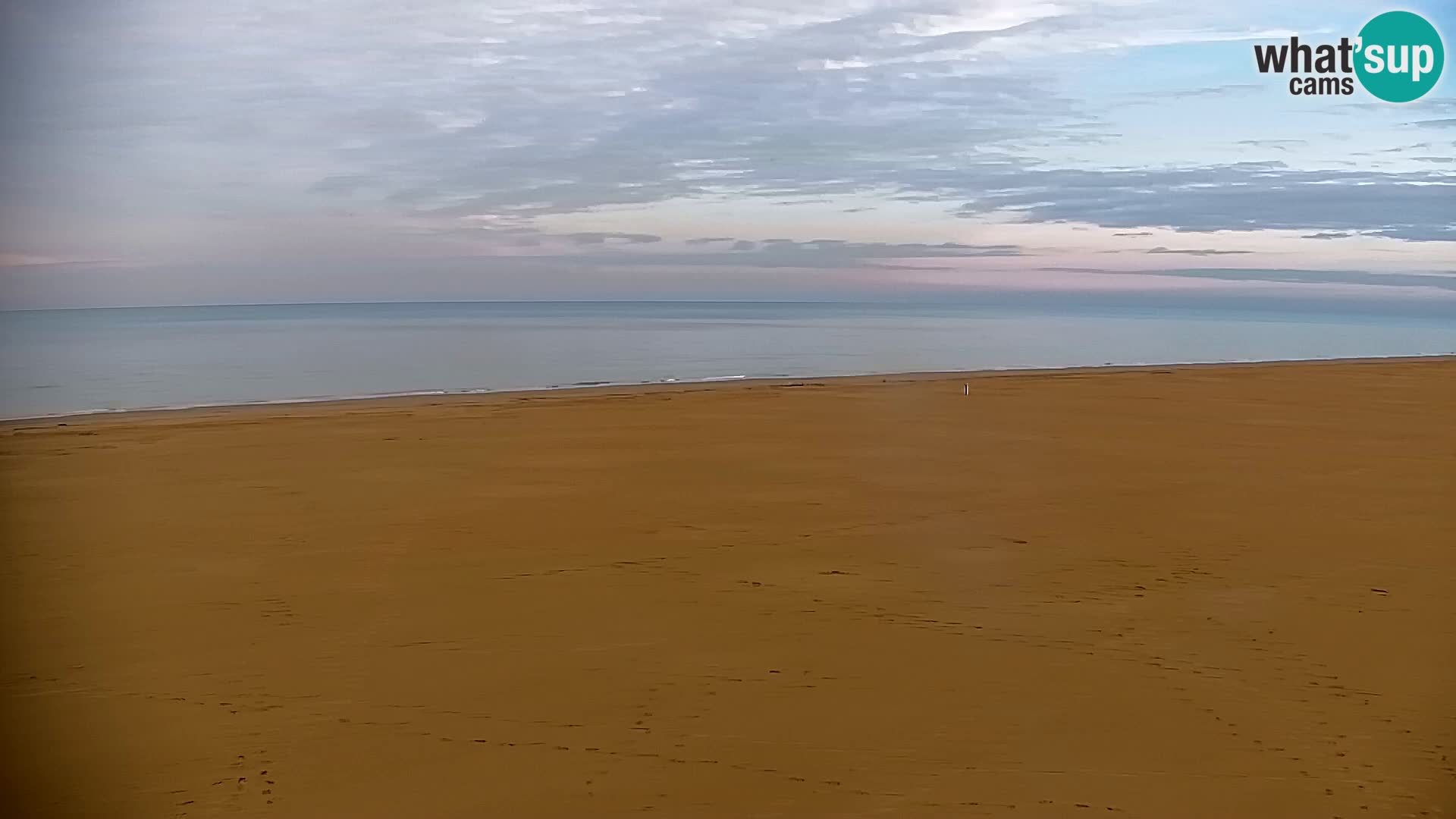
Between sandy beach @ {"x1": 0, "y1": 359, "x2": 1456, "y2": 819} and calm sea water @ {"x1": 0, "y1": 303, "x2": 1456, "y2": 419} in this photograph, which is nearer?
sandy beach @ {"x1": 0, "y1": 359, "x2": 1456, "y2": 819}

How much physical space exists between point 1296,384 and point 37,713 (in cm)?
947

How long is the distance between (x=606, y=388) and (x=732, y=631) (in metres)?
6.87

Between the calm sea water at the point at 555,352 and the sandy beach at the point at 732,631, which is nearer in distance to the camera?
the sandy beach at the point at 732,631

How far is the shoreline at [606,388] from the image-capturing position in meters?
7.83

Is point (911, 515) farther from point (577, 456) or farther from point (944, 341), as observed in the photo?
point (944, 341)

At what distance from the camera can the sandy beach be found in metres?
2.23

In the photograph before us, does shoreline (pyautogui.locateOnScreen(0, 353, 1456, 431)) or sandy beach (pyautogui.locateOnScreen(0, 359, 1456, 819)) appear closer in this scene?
sandy beach (pyautogui.locateOnScreen(0, 359, 1456, 819))

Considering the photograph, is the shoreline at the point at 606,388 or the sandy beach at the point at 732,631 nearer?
the sandy beach at the point at 732,631

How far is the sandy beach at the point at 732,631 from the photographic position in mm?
2227

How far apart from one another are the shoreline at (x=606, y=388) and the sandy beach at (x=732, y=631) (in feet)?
7.01

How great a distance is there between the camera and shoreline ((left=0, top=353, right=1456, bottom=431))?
308 inches

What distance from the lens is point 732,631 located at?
3.06 meters

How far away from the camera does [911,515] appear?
4.55 meters

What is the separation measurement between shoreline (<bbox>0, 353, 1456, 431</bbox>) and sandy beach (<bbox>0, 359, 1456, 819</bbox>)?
7.01 feet
